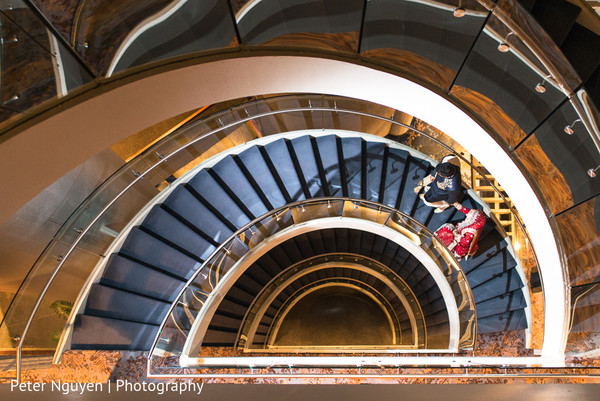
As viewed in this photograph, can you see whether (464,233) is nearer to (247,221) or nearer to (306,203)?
(306,203)

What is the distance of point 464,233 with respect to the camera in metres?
6.87

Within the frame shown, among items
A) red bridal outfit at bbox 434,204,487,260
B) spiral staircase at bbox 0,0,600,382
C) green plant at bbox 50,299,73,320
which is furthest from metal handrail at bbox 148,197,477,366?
green plant at bbox 50,299,73,320

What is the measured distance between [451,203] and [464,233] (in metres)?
0.61

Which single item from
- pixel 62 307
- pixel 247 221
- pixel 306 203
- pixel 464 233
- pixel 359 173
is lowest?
pixel 62 307

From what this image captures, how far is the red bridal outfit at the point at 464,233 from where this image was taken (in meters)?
6.75

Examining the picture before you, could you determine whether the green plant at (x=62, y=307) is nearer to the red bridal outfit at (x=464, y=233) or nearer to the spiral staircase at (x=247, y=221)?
the spiral staircase at (x=247, y=221)

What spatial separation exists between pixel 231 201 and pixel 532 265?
508cm

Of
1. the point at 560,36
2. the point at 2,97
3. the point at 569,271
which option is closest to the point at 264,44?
the point at 2,97

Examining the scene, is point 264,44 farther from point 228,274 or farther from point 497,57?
point 228,274

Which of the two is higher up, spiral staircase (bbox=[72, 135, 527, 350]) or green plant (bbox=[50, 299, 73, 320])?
spiral staircase (bbox=[72, 135, 527, 350])

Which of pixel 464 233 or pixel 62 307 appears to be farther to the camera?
pixel 464 233

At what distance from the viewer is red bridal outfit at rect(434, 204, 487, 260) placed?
266 inches

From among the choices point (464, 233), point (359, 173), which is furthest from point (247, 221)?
point (464, 233)

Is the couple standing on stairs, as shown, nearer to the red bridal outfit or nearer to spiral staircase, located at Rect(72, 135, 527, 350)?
the red bridal outfit
